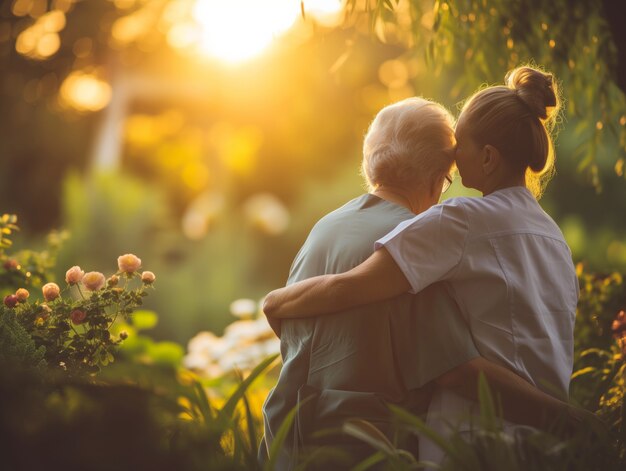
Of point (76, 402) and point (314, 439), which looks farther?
point (314, 439)

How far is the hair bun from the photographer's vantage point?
2.67m

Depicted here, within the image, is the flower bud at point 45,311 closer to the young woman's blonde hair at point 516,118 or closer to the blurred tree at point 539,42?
the young woman's blonde hair at point 516,118

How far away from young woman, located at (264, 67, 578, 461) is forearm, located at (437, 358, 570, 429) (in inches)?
1.7

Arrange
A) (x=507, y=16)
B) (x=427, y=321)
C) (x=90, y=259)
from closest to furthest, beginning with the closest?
(x=427, y=321)
(x=507, y=16)
(x=90, y=259)

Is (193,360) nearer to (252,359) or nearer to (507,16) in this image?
(252,359)

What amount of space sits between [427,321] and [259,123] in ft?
60.3

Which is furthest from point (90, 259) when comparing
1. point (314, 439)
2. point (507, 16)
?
point (314, 439)

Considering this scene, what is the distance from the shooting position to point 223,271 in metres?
→ 10.2

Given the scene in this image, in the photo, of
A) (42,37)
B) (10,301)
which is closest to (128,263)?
(10,301)

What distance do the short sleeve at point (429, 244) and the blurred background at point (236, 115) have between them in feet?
3.67

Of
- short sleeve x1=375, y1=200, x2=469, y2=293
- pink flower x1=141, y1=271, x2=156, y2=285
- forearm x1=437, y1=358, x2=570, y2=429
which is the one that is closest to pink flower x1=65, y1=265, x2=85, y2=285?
pink flower x1=141, y1=271, x2=156, y2=285

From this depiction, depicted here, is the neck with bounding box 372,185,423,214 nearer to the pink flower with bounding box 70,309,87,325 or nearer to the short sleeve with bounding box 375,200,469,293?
the short sleeve with bounding box 375,200,469,293

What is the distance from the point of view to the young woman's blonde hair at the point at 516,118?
2.64m

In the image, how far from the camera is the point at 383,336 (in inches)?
98.9
